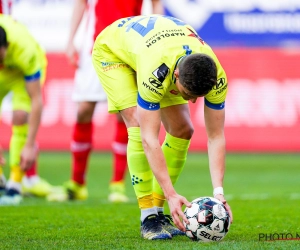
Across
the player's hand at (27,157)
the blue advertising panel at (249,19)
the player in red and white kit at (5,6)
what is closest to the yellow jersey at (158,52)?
the player's hand at (27,157)

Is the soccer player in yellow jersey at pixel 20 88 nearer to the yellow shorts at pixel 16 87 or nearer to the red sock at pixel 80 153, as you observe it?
the yellow shorts at pixel 16 87

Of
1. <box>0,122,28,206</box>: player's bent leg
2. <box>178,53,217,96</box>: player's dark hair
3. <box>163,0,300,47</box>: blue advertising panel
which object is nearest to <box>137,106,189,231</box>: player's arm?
<box>178,53,217,96</box>: player's dark hair

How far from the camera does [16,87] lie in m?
8.47

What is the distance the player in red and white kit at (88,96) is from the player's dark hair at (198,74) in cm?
339

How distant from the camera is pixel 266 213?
7242mm

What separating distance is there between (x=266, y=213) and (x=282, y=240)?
1891mm

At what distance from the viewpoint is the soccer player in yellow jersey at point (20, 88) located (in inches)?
303

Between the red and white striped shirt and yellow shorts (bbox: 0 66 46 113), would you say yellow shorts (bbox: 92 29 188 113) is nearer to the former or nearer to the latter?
the red and white striped shirt

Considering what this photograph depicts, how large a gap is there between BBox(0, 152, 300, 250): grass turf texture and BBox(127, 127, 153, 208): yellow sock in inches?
11.8

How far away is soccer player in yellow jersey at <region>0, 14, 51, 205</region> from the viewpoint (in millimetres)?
7703

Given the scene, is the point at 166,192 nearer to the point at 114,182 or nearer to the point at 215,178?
the point at 215,178

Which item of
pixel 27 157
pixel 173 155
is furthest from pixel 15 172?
pixel 173 155

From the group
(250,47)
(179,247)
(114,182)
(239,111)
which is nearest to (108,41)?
→ (179,247)

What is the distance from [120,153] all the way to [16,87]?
1347 mm
